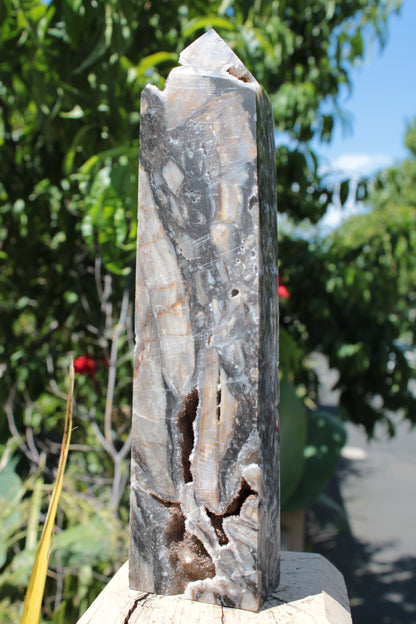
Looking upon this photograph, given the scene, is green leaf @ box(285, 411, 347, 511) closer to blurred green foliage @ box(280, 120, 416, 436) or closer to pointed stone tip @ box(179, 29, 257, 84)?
blurred green foliage @ box(280, 120, 416, 436)

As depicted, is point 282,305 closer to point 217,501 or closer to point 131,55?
point 131,55

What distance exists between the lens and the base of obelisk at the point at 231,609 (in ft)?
2.80

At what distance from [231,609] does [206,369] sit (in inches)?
15.6

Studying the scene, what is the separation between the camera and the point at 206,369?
0.91 m

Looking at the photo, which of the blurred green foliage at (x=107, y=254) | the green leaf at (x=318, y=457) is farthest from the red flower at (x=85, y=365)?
the green leaf at (x=318, y=457)

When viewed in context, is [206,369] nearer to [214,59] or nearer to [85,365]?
[214,59]

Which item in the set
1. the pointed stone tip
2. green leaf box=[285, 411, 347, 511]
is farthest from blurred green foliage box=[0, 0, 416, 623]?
the pointed stone tip

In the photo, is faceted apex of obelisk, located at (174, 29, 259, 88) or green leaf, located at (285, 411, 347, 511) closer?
faceted apex of obelisk, located at (174, 29, 259, 88)

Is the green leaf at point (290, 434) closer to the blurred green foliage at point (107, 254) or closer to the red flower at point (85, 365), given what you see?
the blurred green foliage at point (107, 254)

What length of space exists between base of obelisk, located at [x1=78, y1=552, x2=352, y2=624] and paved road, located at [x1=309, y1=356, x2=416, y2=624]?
2800 millimetres

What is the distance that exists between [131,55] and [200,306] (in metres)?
2.00

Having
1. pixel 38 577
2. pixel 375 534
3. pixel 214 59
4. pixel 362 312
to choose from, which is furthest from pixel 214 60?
pixel 375 534

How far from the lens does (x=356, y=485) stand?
724 cm

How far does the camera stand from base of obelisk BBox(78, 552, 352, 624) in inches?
33.5
